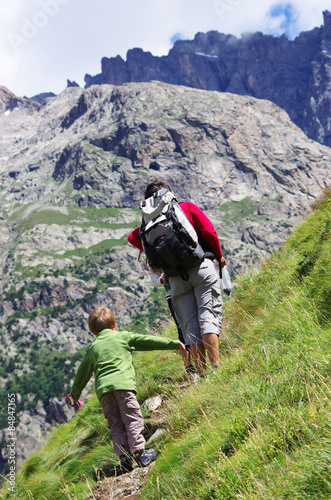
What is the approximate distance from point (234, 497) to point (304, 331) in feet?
6.52

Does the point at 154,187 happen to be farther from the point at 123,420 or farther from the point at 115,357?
the point at 123,420

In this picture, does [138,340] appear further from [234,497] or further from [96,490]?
[234,497]

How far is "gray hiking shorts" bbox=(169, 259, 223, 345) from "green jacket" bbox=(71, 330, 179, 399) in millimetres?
411

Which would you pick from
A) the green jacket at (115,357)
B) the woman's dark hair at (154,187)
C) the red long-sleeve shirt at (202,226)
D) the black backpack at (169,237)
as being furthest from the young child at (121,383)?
the woman's dark hair at (154,187)

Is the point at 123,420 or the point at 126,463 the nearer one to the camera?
the point at 126,463

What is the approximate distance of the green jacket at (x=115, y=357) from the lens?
16.1ft

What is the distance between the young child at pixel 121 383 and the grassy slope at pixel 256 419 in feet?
1.32

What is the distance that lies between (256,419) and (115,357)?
8.47ft

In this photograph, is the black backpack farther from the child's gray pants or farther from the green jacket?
the child's gray pants

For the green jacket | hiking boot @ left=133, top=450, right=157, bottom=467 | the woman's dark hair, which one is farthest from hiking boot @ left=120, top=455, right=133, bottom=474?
the woman's dark hair

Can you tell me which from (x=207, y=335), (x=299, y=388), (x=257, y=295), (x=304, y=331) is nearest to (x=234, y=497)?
(x=299, y=388)

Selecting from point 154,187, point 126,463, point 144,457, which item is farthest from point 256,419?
point 154,187

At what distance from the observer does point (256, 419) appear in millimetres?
2898

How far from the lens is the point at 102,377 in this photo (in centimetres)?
501
